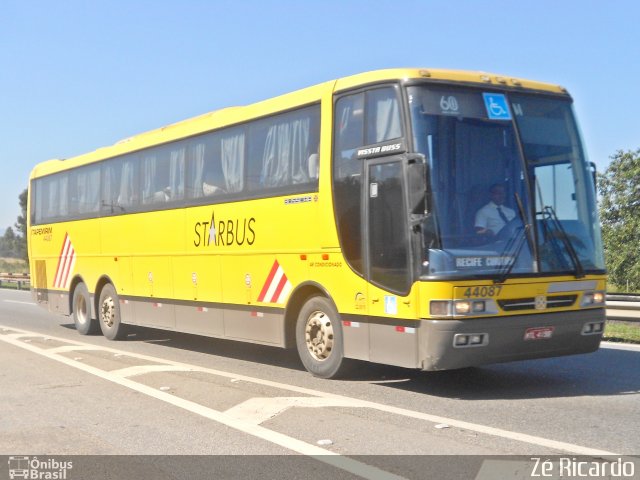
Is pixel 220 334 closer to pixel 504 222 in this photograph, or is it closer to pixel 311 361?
pixel 311 361

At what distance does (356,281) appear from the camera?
360 inches

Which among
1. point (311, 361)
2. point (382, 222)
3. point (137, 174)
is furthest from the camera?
point (137, 174)

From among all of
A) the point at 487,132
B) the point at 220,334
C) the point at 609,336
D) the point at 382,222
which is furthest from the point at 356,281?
the point at 609,336

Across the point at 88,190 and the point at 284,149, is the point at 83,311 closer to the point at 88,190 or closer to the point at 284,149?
the point at 88,190

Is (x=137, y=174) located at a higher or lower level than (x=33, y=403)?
higher

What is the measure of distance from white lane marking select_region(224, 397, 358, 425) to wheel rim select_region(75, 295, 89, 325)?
898 cm

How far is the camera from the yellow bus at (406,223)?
8172 millimetres

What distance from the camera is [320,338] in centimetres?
990

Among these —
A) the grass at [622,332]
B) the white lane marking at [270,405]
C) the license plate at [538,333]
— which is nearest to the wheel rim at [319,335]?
the white lane marking at [270,405]

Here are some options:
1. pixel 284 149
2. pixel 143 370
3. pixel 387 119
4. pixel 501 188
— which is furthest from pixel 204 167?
pixel 501 188

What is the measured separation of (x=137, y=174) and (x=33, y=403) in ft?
21.5

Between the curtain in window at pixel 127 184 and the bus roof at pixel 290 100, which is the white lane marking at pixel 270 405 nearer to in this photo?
the bus roof at pixel 290 100

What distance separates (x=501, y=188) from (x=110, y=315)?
31.3 feet

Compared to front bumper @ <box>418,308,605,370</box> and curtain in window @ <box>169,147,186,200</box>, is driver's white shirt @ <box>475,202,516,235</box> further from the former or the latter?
curtain in window @ <box>169,147,186,200</box>
